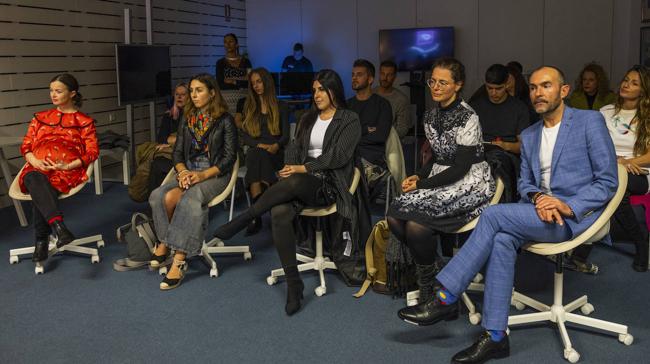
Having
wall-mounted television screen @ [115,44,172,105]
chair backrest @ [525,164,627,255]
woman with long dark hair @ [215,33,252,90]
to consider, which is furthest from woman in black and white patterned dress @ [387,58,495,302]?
woman with long dark hair @ [215,33,252,90]

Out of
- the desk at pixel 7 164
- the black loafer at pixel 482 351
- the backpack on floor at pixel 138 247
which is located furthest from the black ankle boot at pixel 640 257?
the desk at pixel 7 164

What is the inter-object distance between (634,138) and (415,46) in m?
6.19

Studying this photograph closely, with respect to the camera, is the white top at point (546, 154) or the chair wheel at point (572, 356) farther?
the white top at point (546, 154)

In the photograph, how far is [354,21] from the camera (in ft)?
34.9

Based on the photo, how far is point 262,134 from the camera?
5.47 m

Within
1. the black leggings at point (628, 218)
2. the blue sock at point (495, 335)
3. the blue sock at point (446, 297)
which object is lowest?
the blue sock at point (495, 335)

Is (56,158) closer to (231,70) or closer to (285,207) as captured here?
(285,207)

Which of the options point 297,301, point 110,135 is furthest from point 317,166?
point 110,135

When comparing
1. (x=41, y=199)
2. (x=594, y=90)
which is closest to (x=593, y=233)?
(x=41, y=199)

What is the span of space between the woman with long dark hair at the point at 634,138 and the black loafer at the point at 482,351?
5.06 feet

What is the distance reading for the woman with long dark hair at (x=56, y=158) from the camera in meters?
4.37

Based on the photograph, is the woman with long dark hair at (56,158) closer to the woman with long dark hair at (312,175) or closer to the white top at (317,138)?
the woman with long dark hair at (312,175)

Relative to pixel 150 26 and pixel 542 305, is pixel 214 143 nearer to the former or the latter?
pixel 542 305

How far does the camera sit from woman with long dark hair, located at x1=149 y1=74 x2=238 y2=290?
4.14m
